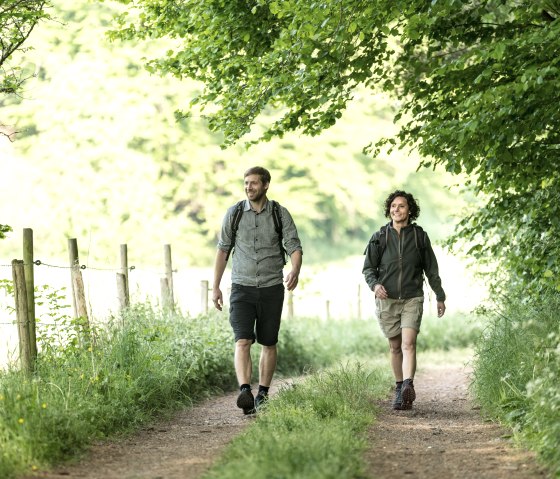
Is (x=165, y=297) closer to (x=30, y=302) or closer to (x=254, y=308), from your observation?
(x=254, y=308)

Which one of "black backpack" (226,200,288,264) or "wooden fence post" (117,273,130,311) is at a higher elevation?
"black backpack" (226,200,288,264)

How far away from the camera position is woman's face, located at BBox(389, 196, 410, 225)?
9484 mm

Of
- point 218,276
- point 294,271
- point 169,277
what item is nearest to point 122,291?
point 169,277

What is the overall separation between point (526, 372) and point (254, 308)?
2.50 metres

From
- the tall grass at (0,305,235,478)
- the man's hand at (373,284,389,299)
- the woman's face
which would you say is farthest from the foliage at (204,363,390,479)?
the woman's face

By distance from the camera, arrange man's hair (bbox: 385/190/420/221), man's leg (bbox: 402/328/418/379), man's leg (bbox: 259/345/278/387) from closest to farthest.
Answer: man's leg (bbox: 259/345/278/387), man's leg (bbox: 402/328/418/379), man's hair (bbox: 385/190/420/221)

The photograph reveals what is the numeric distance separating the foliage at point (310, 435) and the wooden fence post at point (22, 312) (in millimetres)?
2058

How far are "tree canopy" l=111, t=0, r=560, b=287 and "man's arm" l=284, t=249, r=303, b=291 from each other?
1.69m

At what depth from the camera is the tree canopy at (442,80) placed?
871 cm

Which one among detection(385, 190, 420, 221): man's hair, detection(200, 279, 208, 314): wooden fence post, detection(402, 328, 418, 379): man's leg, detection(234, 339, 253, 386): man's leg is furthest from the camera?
detection(200, 279, 208, 314): wooden fence post

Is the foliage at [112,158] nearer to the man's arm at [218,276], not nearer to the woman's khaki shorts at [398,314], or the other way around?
the woman's khaki shorts at [398,314]

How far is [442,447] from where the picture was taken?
7.12 metres

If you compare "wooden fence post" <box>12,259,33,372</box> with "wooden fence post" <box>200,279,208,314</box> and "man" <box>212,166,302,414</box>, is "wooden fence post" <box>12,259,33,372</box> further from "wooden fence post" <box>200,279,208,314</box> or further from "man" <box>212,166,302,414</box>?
"wooden fence post" <box>200,279,208,314</box>

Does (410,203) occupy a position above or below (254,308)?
above
